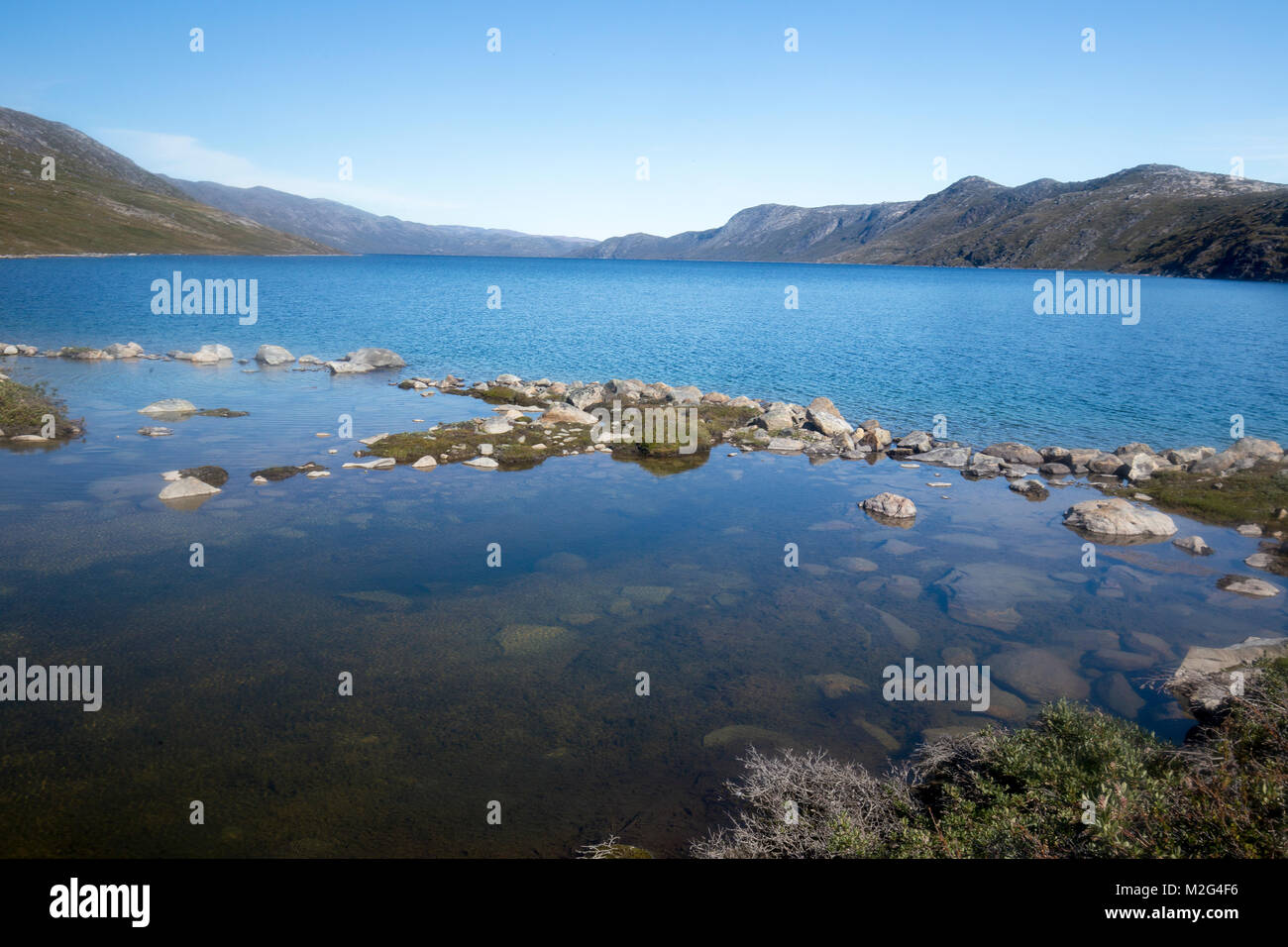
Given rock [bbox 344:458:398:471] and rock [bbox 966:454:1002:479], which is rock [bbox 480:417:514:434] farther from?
rock [bbox 966:454:1002:479]

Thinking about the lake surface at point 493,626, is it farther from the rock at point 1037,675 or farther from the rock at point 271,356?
the rock at point 271,356

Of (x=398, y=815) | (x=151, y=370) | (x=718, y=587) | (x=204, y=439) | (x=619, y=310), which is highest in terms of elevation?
(x=619, y=310)

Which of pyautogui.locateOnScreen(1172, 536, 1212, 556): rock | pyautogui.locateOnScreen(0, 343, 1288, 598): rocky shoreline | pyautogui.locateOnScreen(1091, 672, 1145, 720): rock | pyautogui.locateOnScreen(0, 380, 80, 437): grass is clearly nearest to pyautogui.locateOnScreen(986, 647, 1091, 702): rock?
pyautogui.locateOnScreen(1091, 672, 1145, 720): rock

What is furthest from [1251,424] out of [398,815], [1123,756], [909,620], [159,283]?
[159,283]

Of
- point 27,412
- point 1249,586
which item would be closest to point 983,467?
point 1249,586

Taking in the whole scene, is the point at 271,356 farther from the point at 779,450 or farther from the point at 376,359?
the point at 779,450

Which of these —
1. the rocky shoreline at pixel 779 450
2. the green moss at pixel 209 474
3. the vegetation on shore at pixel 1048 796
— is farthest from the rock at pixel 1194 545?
the green moss at pixel 209 474
